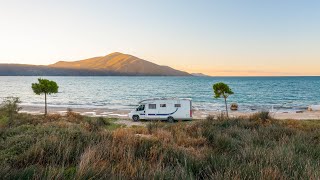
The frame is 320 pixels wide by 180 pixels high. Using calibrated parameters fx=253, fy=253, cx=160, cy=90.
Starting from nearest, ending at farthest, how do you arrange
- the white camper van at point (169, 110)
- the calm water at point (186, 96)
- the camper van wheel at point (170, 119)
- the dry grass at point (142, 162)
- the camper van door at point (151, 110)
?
the dry grass at point (142, 162)
the camper van wheel at point (170, 119)
the white camper van at point (169, 110)
the camper van door at point (151, 110)
the calm water at point (186, 96)

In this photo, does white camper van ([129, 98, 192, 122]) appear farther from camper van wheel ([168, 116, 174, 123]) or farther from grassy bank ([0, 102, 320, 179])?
grassy bank ([0, 102, 320, 179])

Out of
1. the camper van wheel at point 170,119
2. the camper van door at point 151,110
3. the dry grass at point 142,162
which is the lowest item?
the camper van wheel at point 170,119

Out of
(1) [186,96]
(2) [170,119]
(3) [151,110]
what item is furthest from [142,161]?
(1) [186,96]

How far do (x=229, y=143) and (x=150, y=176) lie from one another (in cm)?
445

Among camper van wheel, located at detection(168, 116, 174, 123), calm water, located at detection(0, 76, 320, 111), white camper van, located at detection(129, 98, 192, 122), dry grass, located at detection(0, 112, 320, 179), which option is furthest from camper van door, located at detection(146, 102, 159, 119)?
dry grass, located at detection(0, 112, 320, 179)

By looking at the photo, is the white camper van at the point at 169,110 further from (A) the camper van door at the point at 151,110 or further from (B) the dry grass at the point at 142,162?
(B) the dry grass at the point at 142,162

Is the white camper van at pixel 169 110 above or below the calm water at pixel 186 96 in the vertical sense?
above

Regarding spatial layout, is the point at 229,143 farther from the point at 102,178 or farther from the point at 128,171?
the point at 102,178

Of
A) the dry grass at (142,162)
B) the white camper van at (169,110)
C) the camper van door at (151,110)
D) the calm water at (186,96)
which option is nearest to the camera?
the dry grass at (142,162)

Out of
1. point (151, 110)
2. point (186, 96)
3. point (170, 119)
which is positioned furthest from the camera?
point (186, 96)

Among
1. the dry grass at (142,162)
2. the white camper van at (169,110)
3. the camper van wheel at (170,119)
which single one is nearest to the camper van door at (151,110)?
the white camper van at (169,110)

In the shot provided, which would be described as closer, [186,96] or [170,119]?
[170,119]

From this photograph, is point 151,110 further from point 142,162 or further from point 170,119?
point 142,162

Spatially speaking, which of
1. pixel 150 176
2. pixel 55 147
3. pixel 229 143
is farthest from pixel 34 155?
pixel 229 143
